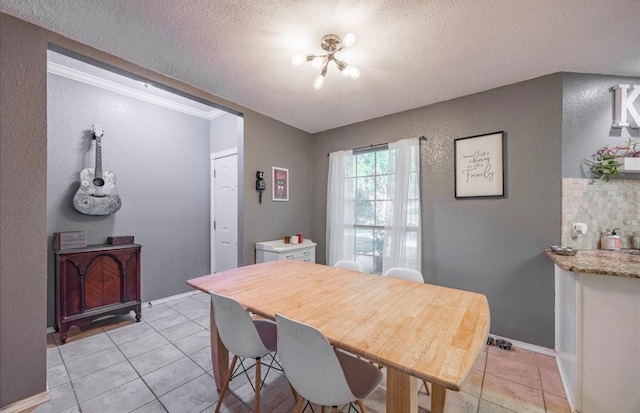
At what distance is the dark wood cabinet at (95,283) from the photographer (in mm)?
2381

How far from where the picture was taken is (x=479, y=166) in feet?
8.61

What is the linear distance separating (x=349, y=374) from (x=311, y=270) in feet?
2.99

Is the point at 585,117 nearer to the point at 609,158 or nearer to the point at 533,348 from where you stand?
the point at 609,158

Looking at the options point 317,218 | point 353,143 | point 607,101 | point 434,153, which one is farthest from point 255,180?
point 607,101

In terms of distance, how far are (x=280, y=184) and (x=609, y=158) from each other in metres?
3.36

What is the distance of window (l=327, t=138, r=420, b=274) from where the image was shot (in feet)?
10.0

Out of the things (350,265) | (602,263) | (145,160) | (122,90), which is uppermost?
(122,90)

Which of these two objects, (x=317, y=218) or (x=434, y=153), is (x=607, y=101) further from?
(x=317, y=218)

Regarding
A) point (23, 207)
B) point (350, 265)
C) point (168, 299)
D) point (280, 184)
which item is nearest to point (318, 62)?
point (350, 265)

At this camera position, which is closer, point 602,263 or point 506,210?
point 602,263

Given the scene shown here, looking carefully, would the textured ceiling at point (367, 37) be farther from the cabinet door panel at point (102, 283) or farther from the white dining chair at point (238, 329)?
the cabinet door panel at point (102, 283)

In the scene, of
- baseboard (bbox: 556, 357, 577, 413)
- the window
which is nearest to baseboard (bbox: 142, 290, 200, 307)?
the window

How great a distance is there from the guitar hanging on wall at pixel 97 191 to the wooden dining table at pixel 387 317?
1.96 meters

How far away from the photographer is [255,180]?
3.27m
